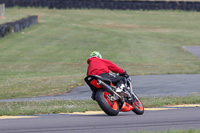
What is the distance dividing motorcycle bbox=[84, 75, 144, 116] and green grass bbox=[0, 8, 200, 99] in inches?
233

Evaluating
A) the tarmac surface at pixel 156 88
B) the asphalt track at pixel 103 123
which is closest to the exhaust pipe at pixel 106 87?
the asphalt track at pixel 103 123

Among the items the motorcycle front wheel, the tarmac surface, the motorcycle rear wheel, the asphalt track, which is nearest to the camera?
the asphalt track

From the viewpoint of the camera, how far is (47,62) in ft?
84.7

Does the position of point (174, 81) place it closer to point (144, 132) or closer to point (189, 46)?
point (144, 132)

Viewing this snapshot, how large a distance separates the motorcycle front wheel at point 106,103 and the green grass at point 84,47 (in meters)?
6.10

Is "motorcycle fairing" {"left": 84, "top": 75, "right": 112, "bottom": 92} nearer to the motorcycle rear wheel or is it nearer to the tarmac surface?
the motorcycle rear wheel

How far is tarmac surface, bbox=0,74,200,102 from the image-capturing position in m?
13.7

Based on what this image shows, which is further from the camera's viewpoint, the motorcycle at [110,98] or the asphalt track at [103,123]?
the motorcycle at [110,98]

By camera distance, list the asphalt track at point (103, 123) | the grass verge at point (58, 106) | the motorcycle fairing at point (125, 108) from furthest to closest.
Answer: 1. the grass verge at point (58, 106)
2. the motorcycle fairing at point (125, 108)
3. the asphalt track at point (103, 123)

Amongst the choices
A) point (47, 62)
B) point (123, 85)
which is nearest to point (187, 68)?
point (47, 62)

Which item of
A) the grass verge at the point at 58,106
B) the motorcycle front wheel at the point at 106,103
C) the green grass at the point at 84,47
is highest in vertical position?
the motorcycle front wheel at the point at 106,103

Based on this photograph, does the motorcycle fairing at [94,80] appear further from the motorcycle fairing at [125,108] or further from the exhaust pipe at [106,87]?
the motorcycle fairing at [125,108]

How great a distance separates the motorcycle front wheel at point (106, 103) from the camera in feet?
29.7

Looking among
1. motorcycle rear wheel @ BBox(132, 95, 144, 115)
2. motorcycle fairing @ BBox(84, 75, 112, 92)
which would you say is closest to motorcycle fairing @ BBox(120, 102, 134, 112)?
motorcycle rear wheel @ BBox(132, 95, 144, 115)
